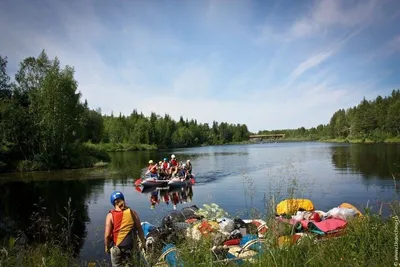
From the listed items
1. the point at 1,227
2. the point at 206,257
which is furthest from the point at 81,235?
the point at 206,257

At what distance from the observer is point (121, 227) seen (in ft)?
19.2

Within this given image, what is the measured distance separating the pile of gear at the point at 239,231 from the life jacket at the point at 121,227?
55 cm

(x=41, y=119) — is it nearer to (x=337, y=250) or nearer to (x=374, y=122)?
(x=337, y=250)

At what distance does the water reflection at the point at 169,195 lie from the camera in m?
19.4

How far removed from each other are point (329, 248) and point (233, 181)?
69.9ft

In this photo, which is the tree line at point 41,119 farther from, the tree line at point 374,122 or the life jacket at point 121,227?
the tree line at point 374,122

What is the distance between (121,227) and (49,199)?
15.3 m

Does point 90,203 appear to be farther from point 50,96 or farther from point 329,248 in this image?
point 50,96

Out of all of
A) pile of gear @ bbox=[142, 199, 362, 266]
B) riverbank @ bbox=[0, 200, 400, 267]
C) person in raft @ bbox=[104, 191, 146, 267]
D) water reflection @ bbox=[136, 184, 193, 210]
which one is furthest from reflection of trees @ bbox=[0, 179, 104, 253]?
riverbank @ bbox=[0, 200, 400, 267]

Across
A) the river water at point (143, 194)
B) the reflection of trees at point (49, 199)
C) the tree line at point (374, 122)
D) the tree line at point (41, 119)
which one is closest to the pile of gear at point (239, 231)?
the river water at point (143, 194)

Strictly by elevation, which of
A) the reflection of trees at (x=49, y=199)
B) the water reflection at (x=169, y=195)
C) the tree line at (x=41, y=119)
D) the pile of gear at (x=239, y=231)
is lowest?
the water reflection at (x=169, y=195)

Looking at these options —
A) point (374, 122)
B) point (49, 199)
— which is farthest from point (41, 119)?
point (374, 122)

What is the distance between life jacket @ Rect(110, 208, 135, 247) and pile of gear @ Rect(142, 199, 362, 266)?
0.55m

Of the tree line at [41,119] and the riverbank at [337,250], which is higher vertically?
the tree line at [41,119]
